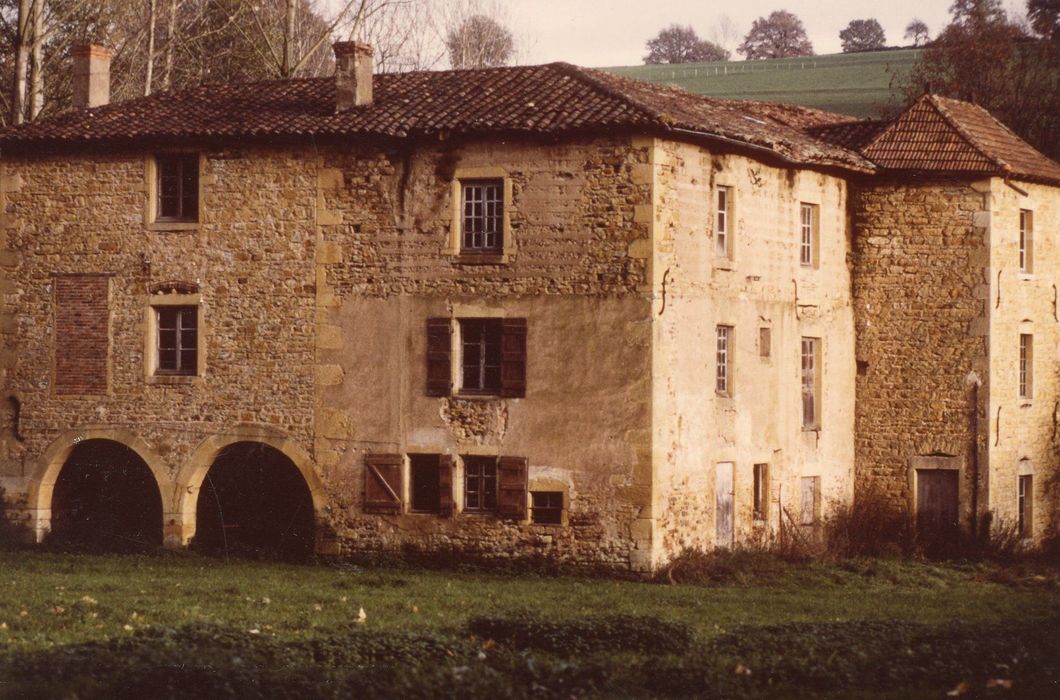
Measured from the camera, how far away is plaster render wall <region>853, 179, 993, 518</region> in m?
29.9

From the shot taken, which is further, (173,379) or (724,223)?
(173,379)

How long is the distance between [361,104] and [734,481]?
8222mm

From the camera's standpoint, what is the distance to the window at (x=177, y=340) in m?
28.0

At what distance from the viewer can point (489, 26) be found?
153 feet

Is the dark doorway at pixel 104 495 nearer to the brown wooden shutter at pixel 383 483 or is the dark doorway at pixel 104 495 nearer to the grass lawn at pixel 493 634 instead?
the grass lawn at pixel 493 634

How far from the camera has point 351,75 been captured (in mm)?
27766

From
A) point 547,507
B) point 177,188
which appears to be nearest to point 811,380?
point 547,507

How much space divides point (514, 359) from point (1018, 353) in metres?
9.82

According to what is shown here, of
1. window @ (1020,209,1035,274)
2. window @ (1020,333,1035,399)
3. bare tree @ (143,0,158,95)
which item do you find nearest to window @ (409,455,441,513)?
window @ (1020,333,1035,399)

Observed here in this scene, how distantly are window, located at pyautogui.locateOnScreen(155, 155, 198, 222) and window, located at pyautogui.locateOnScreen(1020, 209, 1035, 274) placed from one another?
46.7 ft

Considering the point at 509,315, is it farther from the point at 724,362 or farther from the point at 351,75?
the point at 351,75

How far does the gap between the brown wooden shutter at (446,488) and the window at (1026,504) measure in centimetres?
1064

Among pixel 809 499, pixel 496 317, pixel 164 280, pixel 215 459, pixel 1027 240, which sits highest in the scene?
pixel 1027 240

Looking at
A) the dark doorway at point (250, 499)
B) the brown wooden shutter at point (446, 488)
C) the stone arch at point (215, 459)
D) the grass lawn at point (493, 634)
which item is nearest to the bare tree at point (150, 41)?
the dark doorway at point (250, 499)
